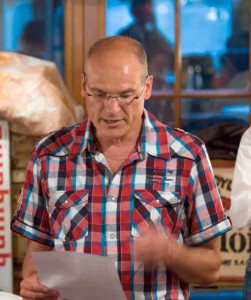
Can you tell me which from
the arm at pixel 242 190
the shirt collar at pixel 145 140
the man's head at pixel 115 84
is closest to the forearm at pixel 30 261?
the shirt collar at pixel 145 140

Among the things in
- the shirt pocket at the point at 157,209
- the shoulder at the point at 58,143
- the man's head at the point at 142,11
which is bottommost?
the shirt pocket at the point at 157,209

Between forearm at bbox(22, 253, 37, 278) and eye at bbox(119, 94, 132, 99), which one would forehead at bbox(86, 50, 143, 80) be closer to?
eye at bbox(119, 94, 132, 99)

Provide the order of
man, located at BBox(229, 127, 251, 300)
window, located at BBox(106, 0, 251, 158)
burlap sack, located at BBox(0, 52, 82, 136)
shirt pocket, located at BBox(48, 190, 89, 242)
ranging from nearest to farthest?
shirt pocket, located at BBox(48, 190, 89, 242) → man, located at BBox(229, 127, 251, 300) → burlap sack, located at BBox(0, 52, 82, 136) → window, located at BBox(106, 0, 251, 158)

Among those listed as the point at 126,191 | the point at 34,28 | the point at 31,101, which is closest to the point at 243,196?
the point at 126,191

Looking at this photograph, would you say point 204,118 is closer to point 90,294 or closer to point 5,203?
point 5,203

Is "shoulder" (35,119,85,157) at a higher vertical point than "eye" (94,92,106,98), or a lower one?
lower

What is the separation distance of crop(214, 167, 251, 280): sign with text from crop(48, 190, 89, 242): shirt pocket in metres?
1.89

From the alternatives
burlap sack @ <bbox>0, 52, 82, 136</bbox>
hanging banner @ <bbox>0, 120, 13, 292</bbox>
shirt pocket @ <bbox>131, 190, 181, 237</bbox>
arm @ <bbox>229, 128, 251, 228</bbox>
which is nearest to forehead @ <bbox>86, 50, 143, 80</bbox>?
shirt pocket @ <bbox>131, 190, 181, 237</bbox>

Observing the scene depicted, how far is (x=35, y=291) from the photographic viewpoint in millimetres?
1775

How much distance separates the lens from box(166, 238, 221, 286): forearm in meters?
1.70

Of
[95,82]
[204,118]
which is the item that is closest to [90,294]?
[95,82]

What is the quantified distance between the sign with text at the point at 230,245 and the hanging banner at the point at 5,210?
4.01 feet

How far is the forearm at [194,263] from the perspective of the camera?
170 centimetres

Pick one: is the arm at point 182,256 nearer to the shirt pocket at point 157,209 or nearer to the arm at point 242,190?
the shirt pocket at point 157,209
